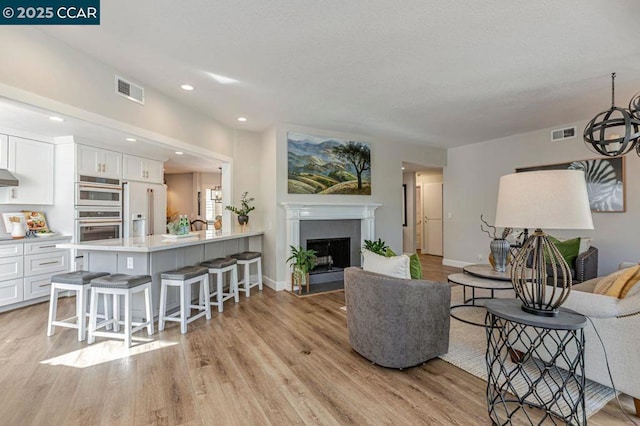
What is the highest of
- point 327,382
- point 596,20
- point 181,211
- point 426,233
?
point 596,20

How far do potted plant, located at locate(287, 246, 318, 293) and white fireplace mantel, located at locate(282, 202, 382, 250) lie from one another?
Result: 0.29m

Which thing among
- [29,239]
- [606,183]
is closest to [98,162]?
[29,239]

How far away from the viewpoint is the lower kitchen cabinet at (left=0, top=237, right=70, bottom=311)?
3.84 metres

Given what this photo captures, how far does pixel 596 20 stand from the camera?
2334 millimetres

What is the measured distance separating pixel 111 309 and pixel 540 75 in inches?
215

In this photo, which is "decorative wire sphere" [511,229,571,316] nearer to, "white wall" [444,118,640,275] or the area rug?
the area rug

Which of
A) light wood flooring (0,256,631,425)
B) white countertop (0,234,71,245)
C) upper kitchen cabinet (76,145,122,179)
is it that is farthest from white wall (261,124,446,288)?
white countertop (0,234,71,245)

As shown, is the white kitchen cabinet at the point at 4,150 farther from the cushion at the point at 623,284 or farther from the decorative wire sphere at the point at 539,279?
the cushion at the point at 623,284

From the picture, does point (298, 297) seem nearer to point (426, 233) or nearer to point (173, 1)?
point (173, 1)

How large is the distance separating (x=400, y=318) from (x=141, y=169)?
5472 millimetres

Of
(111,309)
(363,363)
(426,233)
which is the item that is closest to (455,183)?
(426,233)

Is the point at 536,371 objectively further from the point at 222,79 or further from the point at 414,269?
the point at 222,79

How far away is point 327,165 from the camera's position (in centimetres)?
542

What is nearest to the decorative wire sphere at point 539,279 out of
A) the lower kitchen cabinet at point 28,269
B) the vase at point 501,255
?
the vase at point 501,255
